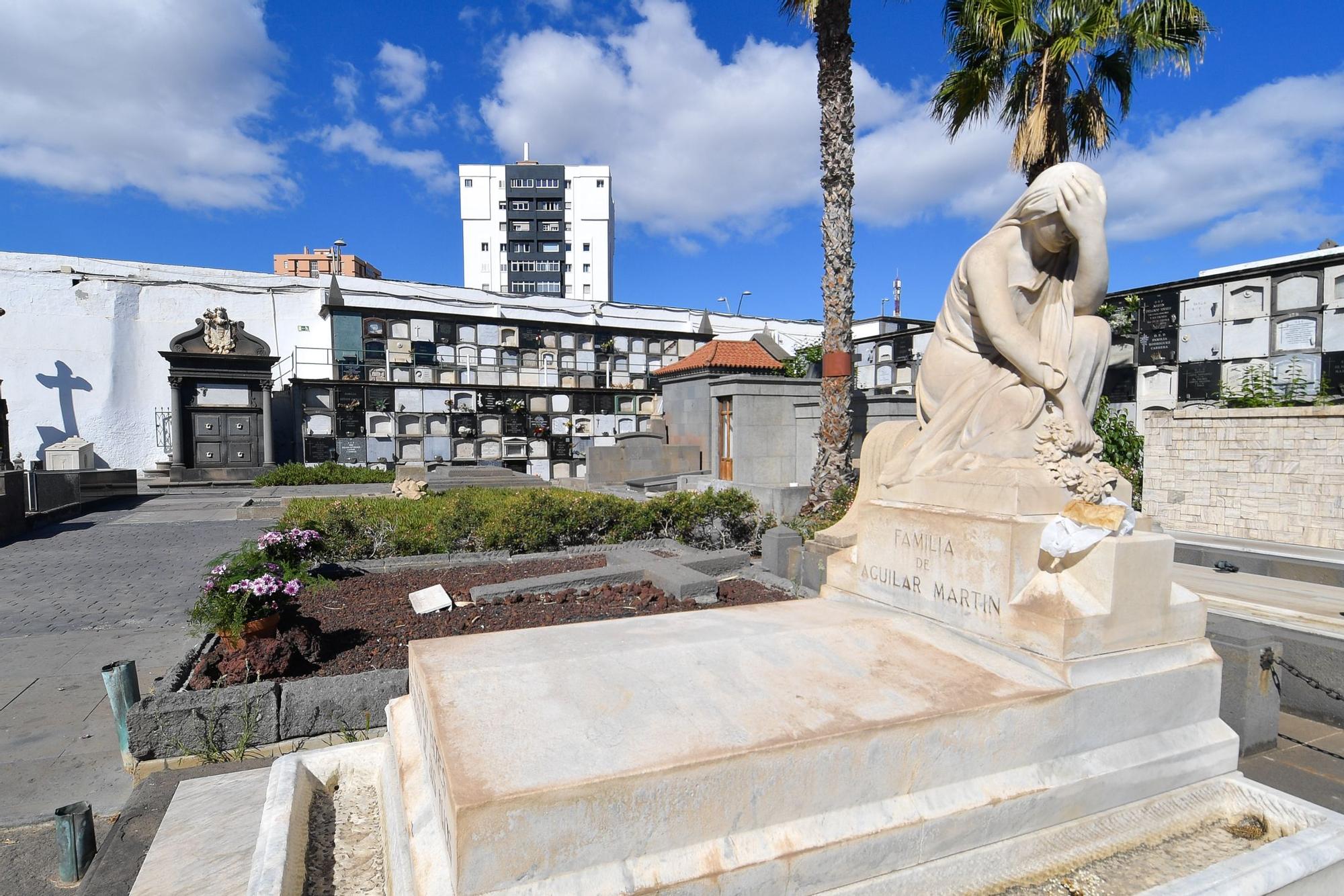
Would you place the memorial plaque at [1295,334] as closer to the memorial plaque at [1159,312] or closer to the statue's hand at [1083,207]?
the memorial plaque at [1159,312]

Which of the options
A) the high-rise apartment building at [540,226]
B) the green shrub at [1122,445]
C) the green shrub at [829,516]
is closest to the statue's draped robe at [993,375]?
the green shrub at [829,516]

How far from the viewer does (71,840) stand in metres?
2.56

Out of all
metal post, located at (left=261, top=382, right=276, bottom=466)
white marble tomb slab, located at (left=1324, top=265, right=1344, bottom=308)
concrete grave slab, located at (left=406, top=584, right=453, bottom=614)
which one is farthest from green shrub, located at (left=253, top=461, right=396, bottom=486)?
white marble tomb slab, located at (left=1324, top=265, right=1344, bottom=308)

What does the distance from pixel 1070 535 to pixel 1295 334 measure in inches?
479

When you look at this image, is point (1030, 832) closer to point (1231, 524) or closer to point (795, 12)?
point (1231, 524)

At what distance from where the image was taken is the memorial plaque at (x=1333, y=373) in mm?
10312

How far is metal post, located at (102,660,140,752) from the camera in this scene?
11.3ft

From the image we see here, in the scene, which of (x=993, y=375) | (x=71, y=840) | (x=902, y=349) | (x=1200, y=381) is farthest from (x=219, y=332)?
(x=1200, y=381)

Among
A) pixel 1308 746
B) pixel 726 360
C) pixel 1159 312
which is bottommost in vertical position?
pixel 1308 746

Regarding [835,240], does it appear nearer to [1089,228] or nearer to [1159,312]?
[1089,228]

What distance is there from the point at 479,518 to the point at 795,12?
8511mm

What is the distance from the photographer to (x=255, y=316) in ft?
82.9

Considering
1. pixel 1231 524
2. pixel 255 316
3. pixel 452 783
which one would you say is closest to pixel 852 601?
pixel 452 783

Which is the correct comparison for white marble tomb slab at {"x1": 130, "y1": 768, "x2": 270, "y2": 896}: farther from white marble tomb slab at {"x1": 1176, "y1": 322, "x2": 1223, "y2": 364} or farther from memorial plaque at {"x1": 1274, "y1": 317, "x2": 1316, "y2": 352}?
white marble tomb slab at {"x1": 1176, "y1": 322, "x2": 1223, "y2": 364}
